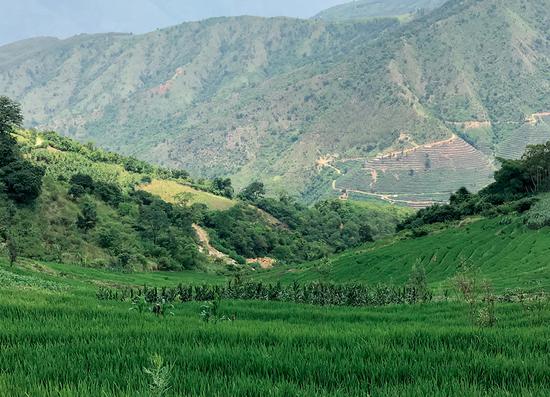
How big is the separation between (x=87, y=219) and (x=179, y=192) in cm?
9754

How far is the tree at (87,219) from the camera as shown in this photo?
93688 millimetres

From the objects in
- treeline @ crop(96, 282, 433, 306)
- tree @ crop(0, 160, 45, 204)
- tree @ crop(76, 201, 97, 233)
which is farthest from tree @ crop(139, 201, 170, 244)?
treeline @ crop(96, 282, 433, 306)

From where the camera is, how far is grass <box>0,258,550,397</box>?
16.6 feet

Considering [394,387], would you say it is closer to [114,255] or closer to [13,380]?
[13,380]

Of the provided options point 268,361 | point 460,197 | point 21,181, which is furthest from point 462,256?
point 21,181

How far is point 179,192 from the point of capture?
632 feet

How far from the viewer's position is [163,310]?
1414 centimetres

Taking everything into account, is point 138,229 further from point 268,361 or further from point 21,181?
point 268,361

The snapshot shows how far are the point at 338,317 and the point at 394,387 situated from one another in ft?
36.5

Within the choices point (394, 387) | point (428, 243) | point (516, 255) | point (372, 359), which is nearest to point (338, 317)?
point (372, 359)

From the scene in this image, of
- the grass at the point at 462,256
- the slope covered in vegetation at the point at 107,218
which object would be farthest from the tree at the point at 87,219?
the grass at the point at 462,256

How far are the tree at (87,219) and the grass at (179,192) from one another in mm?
83811

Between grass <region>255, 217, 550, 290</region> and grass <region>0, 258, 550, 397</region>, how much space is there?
34307 millimetres

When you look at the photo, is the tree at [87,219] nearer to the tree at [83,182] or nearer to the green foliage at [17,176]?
the green foliage at [17,176]
